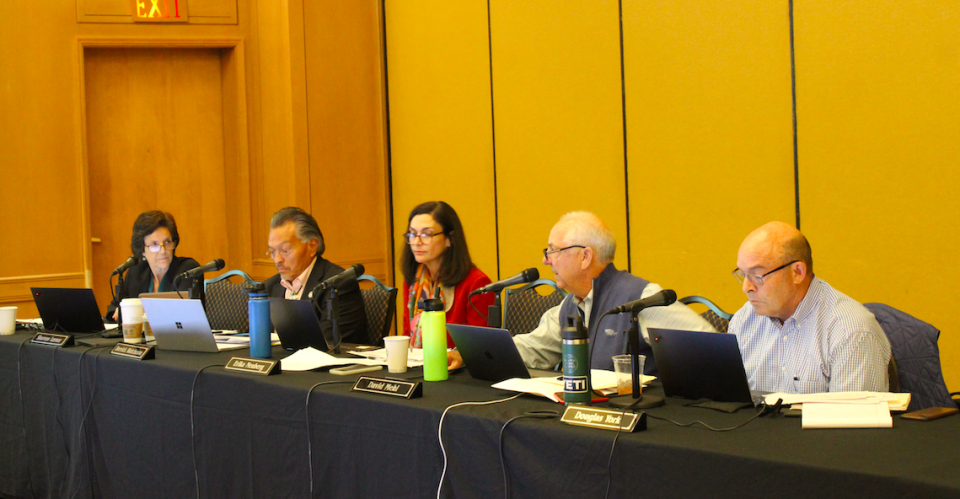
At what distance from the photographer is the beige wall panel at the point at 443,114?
5059 millimetres

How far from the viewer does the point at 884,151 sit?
3500 mm

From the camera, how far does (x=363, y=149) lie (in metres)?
5.56

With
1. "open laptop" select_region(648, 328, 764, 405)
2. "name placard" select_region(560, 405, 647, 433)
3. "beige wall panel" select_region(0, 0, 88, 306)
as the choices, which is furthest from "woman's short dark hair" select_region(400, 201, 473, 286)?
"beige wall panel" select_region(0, 0, 88, 306)

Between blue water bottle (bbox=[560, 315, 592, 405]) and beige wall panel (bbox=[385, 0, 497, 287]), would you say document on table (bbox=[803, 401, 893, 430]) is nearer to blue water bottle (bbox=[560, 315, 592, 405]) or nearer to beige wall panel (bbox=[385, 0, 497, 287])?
blue water bottle (bbox=[560, 315, 592, 405])

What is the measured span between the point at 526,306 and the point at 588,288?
1.82ft

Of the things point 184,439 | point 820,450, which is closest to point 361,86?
point 184,439

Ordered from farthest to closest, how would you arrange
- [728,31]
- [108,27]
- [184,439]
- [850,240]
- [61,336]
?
[108,27], [728,31], [850,240], [61,336], [184,439]

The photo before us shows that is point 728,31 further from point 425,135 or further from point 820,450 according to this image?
point 820,450

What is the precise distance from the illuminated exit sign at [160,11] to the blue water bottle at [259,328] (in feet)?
11.6

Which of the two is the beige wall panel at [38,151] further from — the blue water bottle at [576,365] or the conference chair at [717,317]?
the blue water bottle at [576,365]

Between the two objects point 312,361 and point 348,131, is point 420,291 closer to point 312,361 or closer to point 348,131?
point 312,361

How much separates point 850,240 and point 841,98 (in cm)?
64

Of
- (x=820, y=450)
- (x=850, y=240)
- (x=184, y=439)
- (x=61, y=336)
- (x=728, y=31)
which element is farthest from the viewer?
(x=728, y=31)

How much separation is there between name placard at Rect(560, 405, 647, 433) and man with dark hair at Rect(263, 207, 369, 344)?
167 centimetres
